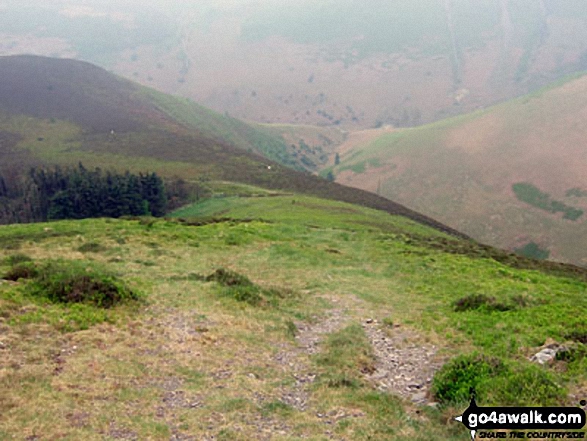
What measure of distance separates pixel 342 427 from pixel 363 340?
8178mm

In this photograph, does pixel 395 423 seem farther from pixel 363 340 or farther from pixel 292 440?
pixel 363 340

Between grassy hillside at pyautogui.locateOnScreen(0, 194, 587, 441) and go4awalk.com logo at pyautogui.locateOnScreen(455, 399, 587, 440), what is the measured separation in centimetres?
55

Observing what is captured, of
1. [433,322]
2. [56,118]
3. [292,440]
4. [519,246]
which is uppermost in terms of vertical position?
[56,118]

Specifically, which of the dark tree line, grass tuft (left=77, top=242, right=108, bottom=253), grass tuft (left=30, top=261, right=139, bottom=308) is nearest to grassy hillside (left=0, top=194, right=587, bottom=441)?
grass tuft (left=77, top=242, right=108, bottom=253)

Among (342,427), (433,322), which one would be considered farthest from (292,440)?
(433,322)

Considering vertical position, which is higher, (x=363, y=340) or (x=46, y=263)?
(x=46, y=263)

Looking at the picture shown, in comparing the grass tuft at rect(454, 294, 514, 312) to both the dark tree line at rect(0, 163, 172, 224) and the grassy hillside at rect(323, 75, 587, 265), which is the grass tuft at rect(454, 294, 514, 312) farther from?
the grassy hillside at rect(323, 75, 587, 265)

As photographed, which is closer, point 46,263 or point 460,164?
point 46,263

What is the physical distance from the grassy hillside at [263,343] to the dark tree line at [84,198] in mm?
29793

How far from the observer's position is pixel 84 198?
65688 millimetres

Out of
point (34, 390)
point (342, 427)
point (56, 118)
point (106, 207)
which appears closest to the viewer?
point (342, 427)

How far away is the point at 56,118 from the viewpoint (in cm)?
15688

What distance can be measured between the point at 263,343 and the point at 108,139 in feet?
440

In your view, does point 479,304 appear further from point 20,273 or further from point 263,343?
point 20,273
